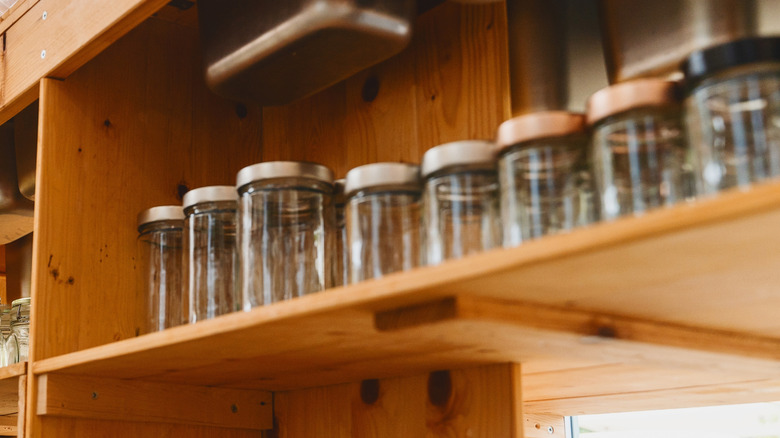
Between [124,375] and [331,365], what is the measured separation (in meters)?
0.33

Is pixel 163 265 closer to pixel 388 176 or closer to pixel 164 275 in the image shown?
pixel 164 275

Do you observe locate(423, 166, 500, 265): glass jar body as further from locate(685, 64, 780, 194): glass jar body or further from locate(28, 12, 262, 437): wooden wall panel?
locate(28, 12, 262, 437): wooden wall panel

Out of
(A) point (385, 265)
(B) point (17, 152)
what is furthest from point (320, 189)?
(B) point (17, 152)

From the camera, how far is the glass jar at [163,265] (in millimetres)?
1345

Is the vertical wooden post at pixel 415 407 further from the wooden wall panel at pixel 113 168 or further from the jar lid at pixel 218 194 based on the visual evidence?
the jar lid at pixel 218 194

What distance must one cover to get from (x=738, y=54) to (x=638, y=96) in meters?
0.09

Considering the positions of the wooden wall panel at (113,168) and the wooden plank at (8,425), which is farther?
the wooden plank at (8,425)

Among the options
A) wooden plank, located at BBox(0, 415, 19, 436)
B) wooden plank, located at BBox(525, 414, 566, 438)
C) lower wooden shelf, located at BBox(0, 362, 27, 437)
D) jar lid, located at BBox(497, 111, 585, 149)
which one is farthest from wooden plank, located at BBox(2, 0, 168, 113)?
wooden plank, located at BBox(0, 415, 19, 436)

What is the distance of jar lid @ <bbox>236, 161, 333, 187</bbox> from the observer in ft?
3.53

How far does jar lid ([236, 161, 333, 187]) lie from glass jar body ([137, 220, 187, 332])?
0.29 metres

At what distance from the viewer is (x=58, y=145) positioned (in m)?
1.38

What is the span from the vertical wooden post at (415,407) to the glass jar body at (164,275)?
0.27m

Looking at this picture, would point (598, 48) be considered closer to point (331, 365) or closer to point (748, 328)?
point (748, 328)

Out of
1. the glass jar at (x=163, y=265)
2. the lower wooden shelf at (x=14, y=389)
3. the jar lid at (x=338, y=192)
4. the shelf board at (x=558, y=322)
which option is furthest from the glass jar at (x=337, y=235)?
the lower wooden shelf at (x=14, y=389)
